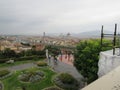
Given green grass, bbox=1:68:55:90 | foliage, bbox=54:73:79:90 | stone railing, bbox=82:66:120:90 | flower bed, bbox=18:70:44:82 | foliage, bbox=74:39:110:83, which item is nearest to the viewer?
stone railing, bbox=82:66:120:90

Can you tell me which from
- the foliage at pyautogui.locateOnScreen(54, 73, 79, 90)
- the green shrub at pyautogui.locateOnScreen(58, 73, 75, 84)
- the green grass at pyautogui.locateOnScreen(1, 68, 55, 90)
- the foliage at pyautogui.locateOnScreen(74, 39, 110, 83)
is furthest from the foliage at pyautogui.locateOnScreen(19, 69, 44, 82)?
the foliage at pyautogui.locateOnScreen(74, 39, 110, 83)

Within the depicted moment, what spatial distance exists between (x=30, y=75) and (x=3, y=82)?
3050mm

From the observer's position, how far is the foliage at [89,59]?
53.6 ft

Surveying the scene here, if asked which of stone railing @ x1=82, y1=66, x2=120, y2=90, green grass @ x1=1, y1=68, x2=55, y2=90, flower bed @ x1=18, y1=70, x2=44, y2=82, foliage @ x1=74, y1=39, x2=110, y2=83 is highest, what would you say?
stone railing @ x1=82, y1=66, x2=120, y2=90

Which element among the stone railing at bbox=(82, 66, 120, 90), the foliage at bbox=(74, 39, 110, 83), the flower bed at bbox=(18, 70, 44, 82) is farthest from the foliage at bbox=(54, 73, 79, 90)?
the stone railing at bbox=(82, 66, 120, 90)

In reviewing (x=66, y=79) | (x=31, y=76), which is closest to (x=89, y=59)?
(x=66, y=79)

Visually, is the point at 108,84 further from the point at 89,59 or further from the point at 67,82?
the point at 67,82

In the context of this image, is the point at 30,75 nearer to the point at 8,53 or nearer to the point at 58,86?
the point at 58,86

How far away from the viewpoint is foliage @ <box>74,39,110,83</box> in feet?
53.6

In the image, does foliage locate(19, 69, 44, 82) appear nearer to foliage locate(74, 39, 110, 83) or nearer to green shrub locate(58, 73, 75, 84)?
green shrub locate(58, 73, 75, 84)

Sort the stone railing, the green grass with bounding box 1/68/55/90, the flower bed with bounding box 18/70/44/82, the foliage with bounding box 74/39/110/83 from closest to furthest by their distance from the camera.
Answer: the stone railing < the foliage with bounding box 74/39/110/83 < the green grass with bounding box 1/68/55/90 < the flower bed with bounding box 18/70/44/82

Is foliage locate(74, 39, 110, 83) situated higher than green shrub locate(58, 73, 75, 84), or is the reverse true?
foliage locate(74, 39, 110, 83)

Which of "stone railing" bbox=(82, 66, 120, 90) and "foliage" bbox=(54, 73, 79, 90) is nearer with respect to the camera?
"stone railing" bbox=(82, 66, 120, 90)

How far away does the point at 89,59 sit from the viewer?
16.9 m
